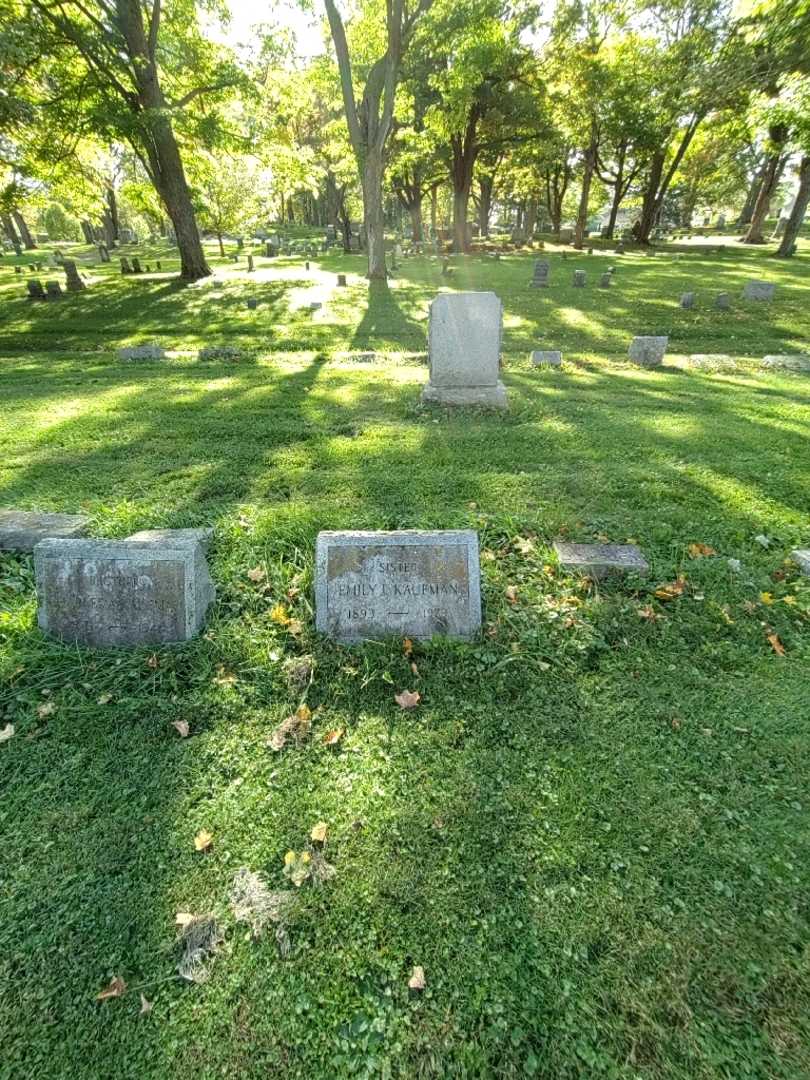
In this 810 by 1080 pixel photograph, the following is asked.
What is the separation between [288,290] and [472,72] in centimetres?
1157

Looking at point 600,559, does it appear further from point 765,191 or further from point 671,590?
point 765,191

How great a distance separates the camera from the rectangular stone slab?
3.24 m

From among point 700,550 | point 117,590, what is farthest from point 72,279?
point 700,550

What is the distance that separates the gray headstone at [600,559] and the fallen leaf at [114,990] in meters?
3.15

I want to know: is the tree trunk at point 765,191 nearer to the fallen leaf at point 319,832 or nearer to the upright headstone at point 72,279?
the upright headstone at point 72,279

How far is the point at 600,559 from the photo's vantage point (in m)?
3.80

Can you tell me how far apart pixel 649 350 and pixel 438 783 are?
33.1 ft

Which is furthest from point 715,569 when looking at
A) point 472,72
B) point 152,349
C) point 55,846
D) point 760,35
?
point 472,72

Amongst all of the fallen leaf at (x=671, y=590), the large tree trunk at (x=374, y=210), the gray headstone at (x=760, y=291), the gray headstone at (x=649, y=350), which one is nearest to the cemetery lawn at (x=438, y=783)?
the fallen leaf at (x=671, y=590)

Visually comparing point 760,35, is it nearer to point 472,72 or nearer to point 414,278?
point 472,72

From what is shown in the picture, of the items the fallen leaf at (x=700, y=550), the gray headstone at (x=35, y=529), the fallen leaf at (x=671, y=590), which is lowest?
the fallen leaf at (x=671, y=590)

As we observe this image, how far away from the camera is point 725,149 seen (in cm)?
3997

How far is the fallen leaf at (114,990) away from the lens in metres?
1.85

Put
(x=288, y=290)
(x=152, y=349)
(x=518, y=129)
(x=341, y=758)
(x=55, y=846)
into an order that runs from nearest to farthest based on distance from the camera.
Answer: (x=55, y=846) → (x=341, y=758) → (x=152, y=349) → (x=288, y=290) → (x=518, y=129)
